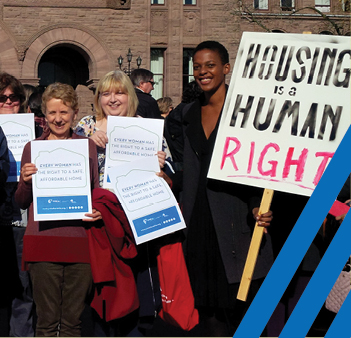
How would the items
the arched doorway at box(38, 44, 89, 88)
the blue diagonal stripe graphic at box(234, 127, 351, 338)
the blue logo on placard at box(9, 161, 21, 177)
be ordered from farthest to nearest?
1. the arched doorway at box(38, 44, 89, 88)
2. the blue logo on placard at box(9, 161, 21, 177)
3. the blue diagonal stripe graphic at box(234, 127, 351, 338)

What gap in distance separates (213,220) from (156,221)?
14.5 inches

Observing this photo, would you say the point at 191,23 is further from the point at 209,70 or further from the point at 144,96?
the point at 209,70

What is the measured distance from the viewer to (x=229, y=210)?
3.79 meters

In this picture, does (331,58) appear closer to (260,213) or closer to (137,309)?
(260,213)

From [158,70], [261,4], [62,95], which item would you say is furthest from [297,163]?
[261,4]

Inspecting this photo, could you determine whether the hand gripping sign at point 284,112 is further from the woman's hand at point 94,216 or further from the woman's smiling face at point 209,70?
the woman's hand at point 94,216

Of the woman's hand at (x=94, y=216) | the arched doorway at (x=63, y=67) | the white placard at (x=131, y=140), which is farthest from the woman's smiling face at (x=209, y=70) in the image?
the arched doorway at (x=63, y=67)

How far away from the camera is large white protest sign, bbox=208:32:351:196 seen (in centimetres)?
353

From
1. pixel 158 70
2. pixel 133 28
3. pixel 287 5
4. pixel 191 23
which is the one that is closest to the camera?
pixel 133 28

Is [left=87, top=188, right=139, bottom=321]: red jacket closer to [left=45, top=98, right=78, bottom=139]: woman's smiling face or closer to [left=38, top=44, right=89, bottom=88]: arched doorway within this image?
[left=45, top=98, right=78, bottom=139]: woman's smiling face

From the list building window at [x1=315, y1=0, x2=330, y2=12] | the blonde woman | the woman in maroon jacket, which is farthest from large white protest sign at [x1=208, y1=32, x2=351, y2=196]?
building window at [x1=315, y1=0, x2=330, y2=12]

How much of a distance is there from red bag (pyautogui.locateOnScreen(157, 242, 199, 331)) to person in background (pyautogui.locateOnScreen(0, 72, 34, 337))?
4.20 feet

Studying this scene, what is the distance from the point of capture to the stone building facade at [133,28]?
20.2 metres

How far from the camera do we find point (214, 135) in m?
3.87
